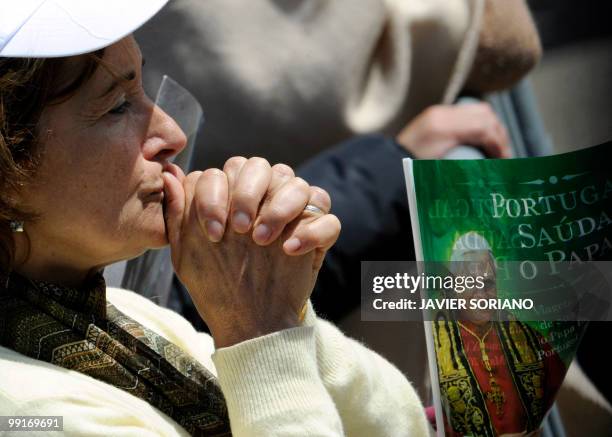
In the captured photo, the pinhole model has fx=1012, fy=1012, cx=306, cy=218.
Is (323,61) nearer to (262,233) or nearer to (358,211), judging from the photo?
(358,211)

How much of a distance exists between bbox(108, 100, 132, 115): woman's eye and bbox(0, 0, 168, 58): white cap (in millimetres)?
98

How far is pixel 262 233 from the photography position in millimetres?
1188

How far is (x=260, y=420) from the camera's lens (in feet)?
3.68

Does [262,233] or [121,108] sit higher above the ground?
[121,108]

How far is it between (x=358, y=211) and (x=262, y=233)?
72 cm

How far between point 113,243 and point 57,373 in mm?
170

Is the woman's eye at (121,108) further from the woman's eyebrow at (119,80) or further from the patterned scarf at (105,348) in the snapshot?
the patterned scarf at (105,348)

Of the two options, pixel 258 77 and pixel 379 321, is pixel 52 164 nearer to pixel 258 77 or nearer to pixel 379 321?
pixel 379 321

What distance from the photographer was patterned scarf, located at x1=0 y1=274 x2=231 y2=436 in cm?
117

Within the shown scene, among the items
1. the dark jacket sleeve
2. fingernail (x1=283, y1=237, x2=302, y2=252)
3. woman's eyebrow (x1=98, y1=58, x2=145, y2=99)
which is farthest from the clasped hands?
the dark jacket sleeve

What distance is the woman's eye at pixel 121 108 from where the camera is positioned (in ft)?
3.93

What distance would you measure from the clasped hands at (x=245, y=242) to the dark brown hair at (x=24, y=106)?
0.16 meters

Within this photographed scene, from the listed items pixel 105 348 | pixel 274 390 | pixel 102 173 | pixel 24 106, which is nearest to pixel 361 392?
pixel 274 390

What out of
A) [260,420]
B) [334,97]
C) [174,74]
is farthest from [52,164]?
[334,97]
